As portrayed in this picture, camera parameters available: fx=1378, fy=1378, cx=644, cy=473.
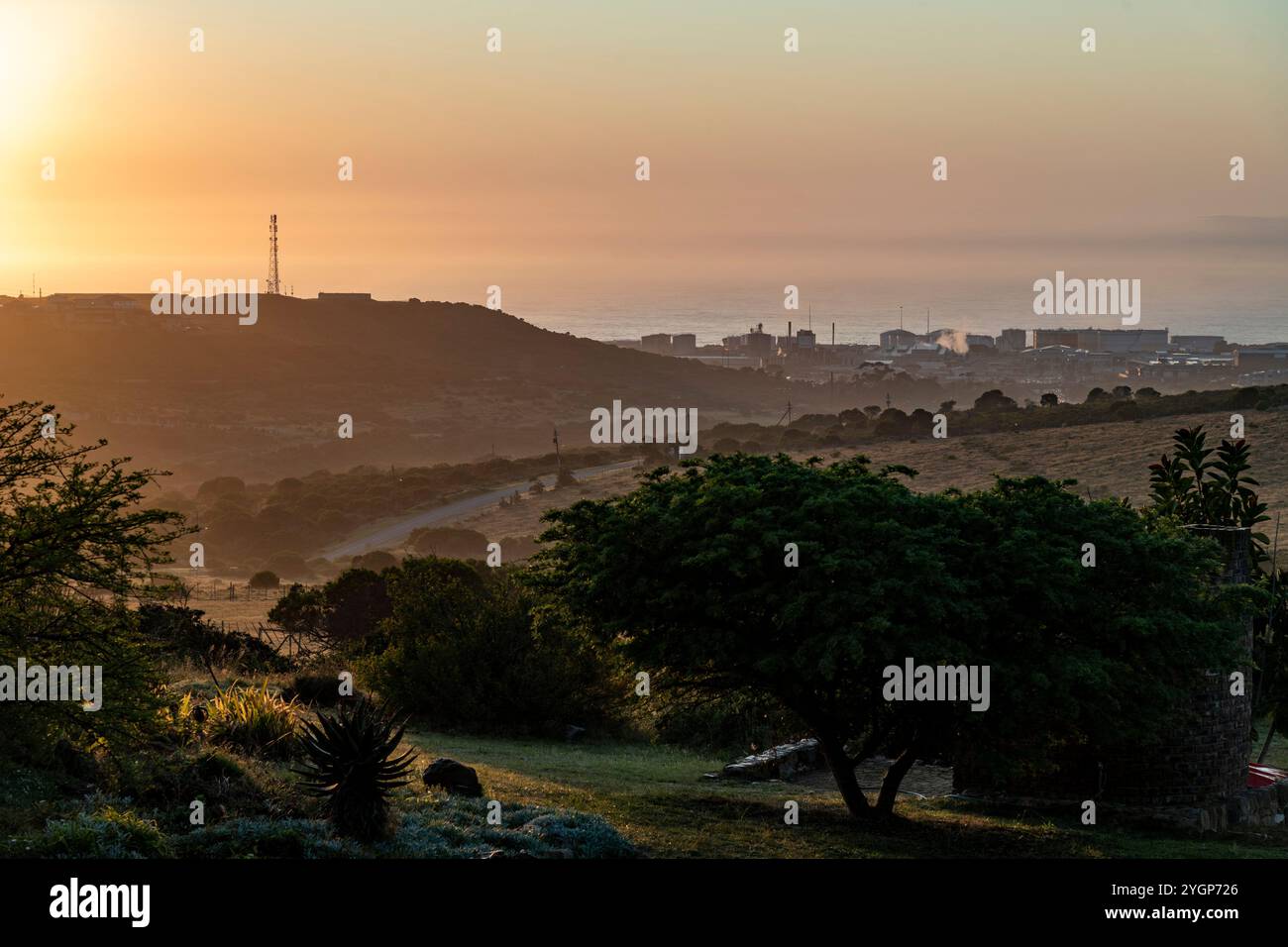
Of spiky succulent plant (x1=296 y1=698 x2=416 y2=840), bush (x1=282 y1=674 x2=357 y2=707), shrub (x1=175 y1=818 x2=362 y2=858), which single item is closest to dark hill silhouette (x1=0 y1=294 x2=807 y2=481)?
bush (x1=282 y1=674 x2=357 y2=707)

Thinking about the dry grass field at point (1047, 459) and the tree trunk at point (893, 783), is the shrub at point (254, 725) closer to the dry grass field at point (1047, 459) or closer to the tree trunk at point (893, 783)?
the tree trunk at point (893, 783)

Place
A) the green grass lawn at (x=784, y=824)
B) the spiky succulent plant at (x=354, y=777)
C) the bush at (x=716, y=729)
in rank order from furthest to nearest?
the bush at (x=716, y=729)
the green grass lawn at (x=784, y=824)
the spiky succulent plant at (x=354, y=777)

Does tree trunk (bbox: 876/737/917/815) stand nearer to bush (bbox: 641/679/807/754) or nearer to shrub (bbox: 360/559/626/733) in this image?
bush (bbox: 641/679/807/754)

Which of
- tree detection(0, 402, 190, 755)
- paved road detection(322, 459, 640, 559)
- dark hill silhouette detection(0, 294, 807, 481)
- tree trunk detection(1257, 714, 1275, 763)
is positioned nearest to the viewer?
tree detection(0, 402, 190, 755)

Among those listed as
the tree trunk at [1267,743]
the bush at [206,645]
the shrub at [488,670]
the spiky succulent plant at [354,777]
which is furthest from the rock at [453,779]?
the tree trunk at [1267,743]

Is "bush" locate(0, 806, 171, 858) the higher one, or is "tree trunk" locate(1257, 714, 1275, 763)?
"bush" locate(0, 806, 171, 858)

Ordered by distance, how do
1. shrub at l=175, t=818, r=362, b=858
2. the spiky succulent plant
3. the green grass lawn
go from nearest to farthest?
shrub at l=175, t=818, r=362, b=858 → the spiky succulent plant → the green grass lawn

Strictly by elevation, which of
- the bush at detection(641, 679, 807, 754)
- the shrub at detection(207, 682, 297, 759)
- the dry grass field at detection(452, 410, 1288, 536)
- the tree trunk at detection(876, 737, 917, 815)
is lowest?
the bush at detection(641, 679, 807, 754)
